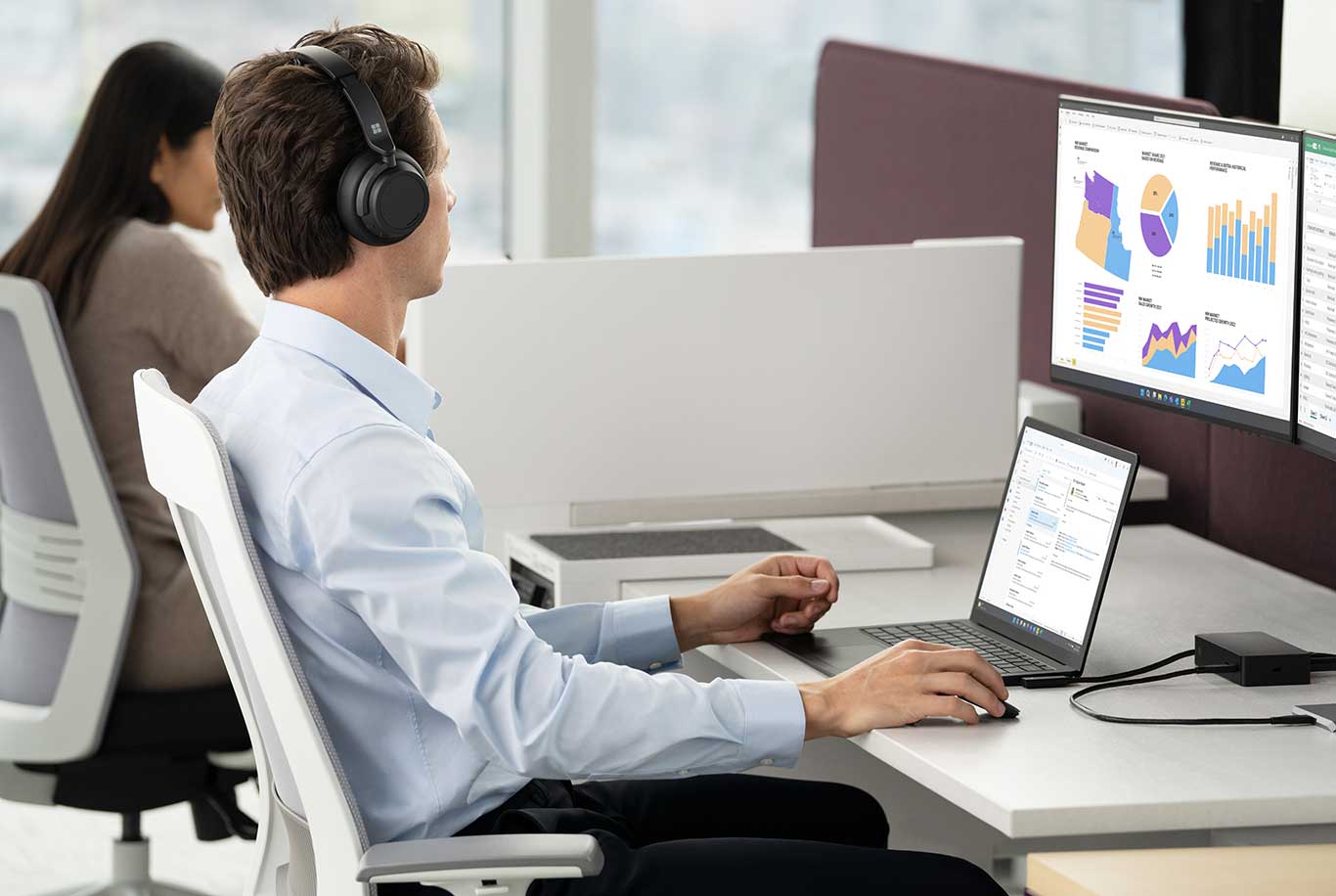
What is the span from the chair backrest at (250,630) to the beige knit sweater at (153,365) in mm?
988

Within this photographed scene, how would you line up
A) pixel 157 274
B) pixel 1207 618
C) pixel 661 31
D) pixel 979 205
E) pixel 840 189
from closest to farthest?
pixel 1207 618 < pixel 157 274 < pixel 979 205 < pixel 840 189 < pixel 661 31

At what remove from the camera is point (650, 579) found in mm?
2008

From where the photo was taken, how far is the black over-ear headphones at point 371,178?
139 centimetres

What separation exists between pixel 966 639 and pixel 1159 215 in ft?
1.60

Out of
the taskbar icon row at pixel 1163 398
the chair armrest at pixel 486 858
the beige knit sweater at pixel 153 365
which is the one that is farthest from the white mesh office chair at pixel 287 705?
the beige knit sweater at pixel 153 365

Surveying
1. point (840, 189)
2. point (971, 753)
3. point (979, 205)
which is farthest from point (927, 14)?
point (971, 753)

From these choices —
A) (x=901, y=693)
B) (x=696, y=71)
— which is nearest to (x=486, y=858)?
(x=901, y=693)

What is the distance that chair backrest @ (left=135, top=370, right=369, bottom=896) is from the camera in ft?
4.35

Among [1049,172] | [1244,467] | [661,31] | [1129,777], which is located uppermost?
[661,31]

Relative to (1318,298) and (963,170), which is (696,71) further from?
(1318,298)

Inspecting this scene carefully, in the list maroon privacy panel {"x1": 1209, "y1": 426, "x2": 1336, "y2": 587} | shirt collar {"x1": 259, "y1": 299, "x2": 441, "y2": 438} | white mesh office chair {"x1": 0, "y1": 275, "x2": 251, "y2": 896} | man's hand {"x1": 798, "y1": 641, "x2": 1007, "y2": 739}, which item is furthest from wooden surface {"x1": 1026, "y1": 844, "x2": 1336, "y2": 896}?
white mesh office chair {"x1": 0, "y1": 275, "x2": 251, "y2": 896}

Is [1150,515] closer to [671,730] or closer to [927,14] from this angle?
[671,730]

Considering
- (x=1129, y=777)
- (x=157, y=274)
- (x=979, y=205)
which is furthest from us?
(x=979, y=205)

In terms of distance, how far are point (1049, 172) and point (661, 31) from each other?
6.22 feet
